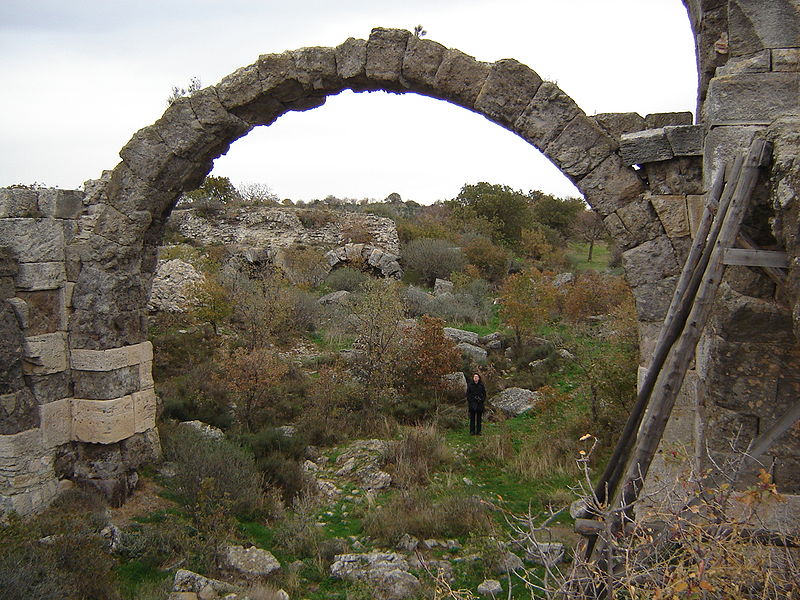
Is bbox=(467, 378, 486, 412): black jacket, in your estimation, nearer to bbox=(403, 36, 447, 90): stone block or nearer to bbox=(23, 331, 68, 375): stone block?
bbox=(403, 36, 447, 90): stone block

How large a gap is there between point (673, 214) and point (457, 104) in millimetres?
2269

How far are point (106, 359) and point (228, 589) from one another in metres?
2.99

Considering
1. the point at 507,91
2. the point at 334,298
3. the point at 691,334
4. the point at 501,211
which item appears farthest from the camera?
the point at 501,211

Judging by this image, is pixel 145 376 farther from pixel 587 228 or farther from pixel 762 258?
pixel 587 228

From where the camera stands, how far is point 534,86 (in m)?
5.51

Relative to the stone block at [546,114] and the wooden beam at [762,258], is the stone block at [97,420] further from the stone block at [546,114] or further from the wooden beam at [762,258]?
the wooden beam at [762,258]

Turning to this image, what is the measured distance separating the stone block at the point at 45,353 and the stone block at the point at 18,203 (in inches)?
49.7

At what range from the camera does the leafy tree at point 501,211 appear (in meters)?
27.6

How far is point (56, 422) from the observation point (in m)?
6.48

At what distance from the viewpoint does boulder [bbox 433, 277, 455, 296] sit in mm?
18047

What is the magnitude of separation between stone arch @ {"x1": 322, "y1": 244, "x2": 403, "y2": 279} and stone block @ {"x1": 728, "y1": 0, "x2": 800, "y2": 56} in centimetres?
1503

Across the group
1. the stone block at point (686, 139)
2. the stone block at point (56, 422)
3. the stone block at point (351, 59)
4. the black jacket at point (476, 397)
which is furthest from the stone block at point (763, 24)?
the stone block at point (56, 422)

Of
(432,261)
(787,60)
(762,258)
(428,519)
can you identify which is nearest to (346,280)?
(432,261)

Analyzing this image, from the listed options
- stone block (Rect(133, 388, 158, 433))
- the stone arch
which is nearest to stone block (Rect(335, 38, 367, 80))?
stone block (Rect(133, 388, 158, 433))
